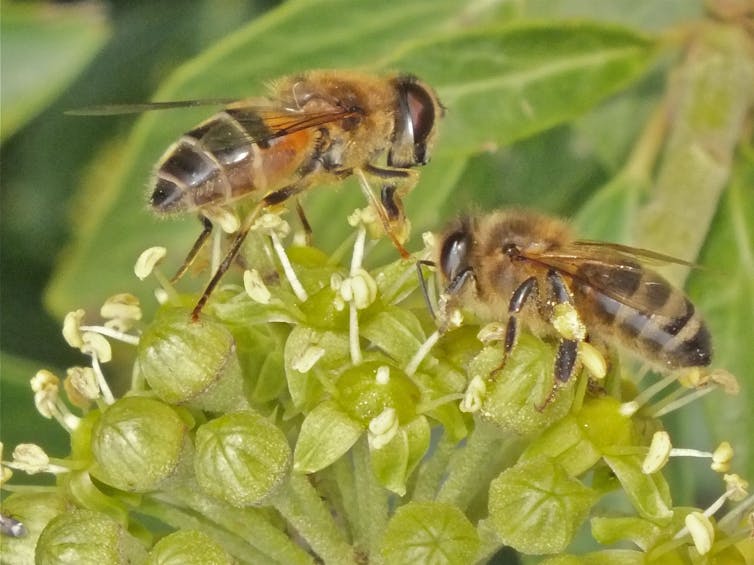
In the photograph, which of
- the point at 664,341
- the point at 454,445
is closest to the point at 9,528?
the point at 454,445

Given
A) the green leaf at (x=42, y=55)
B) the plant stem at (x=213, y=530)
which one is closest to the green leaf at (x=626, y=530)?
the plant stem at (x=213, y=530)

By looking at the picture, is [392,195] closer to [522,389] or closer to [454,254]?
[454,254]

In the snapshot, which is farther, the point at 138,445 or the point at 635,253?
the point at 635,253

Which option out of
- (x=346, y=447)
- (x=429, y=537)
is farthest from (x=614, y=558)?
(x=346, y=447)

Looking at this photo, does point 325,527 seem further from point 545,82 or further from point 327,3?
point 327,3

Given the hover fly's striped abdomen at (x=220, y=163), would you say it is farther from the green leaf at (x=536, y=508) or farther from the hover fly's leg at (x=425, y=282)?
the green leaf at (x=536, y=508)

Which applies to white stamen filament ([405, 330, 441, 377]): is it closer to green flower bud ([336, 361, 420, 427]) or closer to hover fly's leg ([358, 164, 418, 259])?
green flower bud ([336, 361, 420, 427])
